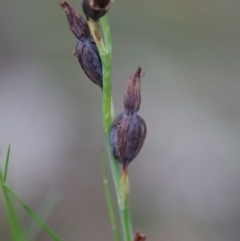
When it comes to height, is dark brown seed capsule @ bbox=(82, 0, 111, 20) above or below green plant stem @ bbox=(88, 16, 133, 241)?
A: above

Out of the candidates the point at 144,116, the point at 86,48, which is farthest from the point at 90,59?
the point at 144,116

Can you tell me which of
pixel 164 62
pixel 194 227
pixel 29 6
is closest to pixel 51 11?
pixel 29 6

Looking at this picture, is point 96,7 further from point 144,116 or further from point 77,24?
point 144,116

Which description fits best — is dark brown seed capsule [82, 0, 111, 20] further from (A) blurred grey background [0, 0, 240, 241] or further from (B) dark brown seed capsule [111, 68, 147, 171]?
(A) blurred grey background [0, 0, 240, 241]

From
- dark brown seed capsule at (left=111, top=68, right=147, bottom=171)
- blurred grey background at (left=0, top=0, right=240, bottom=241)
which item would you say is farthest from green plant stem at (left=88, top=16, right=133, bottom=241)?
blurred grey background at (left=0, top=0, right=240, bottom=241)

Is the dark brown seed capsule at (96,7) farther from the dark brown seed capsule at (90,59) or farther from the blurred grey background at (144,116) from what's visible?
the blurred grey background at (144,116)

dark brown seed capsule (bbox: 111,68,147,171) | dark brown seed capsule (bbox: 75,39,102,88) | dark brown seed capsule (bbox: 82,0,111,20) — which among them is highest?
dark brown seed capsule (bbox: 82,0,111,20)
